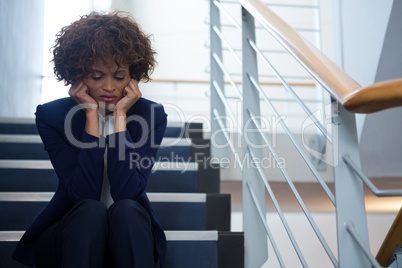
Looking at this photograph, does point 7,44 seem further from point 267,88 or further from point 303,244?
point 267,88

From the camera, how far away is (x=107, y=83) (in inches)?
47.8

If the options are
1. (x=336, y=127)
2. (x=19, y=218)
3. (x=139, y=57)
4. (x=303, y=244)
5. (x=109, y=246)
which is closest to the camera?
(x=336, y=127)

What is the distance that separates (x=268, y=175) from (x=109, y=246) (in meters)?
1.20

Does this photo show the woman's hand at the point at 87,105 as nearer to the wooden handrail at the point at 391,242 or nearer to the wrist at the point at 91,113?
the wrist at the point at 91,113

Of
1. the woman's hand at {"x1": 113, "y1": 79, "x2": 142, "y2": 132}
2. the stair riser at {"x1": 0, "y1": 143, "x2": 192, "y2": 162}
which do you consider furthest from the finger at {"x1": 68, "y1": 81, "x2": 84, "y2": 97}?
the stair riser at {"x1": 0, "y1": 143, "x2": 192, "y2": 162}

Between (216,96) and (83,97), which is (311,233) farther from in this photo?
(83,97)

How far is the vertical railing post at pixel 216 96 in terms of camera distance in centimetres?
192

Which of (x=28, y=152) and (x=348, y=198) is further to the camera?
(x=28, y=152)

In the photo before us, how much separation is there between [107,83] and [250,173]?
48cm

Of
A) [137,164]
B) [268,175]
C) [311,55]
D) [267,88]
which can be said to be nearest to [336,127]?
[311,55]

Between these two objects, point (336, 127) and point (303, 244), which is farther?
point (303, 244)

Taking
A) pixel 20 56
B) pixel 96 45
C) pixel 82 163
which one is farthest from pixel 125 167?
pixel 20 56

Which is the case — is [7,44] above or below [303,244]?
above

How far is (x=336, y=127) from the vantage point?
84 cm
